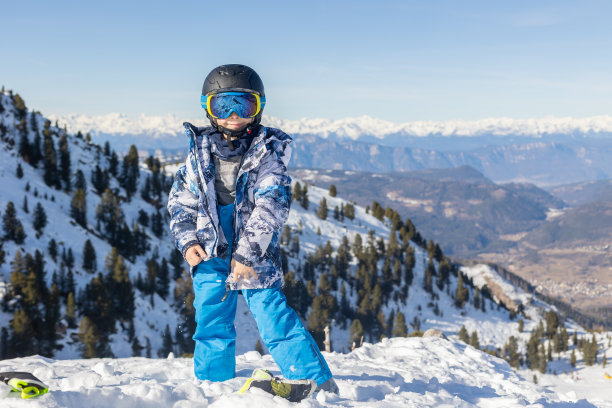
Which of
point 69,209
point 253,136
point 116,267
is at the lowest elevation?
point 116,267

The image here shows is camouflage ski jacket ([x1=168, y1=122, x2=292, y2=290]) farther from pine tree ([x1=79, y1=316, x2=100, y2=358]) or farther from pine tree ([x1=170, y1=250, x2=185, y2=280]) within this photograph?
pine tree ([x1=170, y1=250, x2=185, y2=280])

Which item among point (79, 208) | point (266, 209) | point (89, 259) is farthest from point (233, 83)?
point (79, 208)

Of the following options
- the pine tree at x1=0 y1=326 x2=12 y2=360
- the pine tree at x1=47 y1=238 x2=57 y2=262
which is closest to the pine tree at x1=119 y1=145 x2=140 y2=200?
the pine tree at x1=47 y1=238 x2=57 y2=262

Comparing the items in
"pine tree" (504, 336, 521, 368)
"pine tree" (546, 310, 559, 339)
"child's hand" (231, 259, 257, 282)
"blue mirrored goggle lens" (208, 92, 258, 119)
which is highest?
"blue mirrored goggle lens" (208, 92, 258, 119)

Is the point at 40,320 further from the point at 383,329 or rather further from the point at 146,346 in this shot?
the point at 383,329

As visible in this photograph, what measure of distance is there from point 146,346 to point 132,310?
6721mm

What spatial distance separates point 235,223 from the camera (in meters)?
5.03

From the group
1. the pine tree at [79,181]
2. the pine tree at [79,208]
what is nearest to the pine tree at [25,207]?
the pine tree at [79,208]

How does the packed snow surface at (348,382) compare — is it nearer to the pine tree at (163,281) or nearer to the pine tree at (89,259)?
the pine tree at (89,259)

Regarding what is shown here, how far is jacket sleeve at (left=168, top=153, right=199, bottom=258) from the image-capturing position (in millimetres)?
4965

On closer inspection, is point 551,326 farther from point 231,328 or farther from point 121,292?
point 231,328

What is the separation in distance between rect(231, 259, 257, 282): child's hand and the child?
0.03 feet

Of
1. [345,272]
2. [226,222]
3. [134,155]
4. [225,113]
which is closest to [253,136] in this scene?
[225,113]

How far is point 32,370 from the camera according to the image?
6551mm
